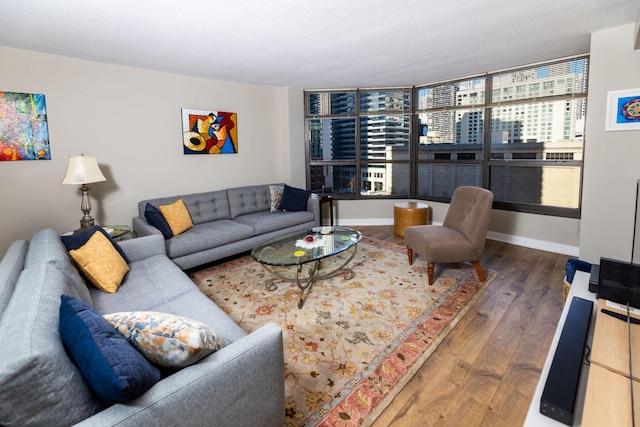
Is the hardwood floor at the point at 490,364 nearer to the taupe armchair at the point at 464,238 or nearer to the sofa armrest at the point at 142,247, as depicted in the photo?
the taupe armchair at the point at 464,238

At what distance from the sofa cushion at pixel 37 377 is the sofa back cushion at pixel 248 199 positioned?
346cm

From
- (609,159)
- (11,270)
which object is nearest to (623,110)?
(609,159)

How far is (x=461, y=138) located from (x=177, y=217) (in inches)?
164

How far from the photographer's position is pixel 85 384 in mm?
1078

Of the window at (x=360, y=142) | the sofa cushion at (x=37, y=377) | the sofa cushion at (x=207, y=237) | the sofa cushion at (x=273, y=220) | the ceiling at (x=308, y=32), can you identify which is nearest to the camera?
the sofa cushion at (x=37, y=377)

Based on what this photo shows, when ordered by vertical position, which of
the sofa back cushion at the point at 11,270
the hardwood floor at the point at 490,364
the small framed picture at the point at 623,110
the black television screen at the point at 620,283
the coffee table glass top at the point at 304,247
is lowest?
the hardwood floor at the point at 490,364

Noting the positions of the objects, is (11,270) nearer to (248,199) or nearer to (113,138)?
(113,138)

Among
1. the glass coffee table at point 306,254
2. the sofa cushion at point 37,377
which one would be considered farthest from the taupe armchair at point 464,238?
the sofa cushion at point 37,377

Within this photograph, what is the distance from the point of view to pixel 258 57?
3621mm

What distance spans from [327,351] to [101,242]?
190 centimetres

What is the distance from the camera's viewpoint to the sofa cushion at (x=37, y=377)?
901 mm

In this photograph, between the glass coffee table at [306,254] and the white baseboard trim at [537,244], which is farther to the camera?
the white baseboard trim at [537,244]

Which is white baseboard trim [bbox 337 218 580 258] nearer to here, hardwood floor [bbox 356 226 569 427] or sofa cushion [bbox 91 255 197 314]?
hardwood floor [bbox 356 226 569 427]

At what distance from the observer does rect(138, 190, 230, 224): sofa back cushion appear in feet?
13.4
